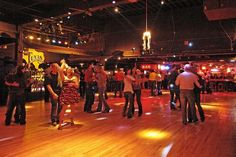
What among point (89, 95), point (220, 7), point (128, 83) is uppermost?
point (220, 7)

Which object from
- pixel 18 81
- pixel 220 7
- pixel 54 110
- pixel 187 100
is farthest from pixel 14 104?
pixel 220 7

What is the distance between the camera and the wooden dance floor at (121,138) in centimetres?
412

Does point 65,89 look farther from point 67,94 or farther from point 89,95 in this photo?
point 89,95

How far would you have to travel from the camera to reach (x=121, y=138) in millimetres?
5020

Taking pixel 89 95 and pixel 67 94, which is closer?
pixel 67 94

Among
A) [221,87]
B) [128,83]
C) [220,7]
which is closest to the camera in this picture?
[220,7]

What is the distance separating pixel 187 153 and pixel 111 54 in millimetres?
15733

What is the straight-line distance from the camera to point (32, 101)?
38.3ft

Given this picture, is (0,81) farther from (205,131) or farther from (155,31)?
(155,31)

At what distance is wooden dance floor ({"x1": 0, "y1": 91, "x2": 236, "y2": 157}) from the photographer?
412 centimetres

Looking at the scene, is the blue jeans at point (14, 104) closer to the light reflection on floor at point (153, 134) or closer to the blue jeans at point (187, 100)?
the light reflection on floor at point (153, 134)

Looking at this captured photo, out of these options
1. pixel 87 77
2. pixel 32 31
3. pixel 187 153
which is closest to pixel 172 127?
pixel 187 153

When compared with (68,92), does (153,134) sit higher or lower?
lower

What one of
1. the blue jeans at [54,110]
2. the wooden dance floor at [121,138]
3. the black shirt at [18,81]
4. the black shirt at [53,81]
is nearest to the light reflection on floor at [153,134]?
the wooden dance floor at [121,138]
